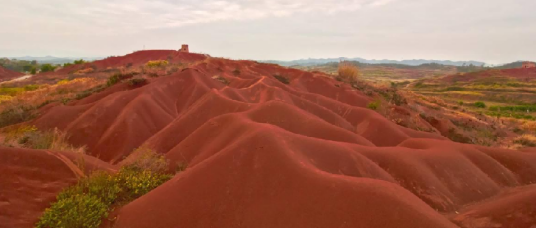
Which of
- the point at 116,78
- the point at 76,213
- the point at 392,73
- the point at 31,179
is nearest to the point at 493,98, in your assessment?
the point at 116,78

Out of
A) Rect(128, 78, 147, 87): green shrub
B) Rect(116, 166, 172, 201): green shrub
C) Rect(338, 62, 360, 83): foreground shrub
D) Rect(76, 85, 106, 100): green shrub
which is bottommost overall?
Rect(116, 166, 172, 201): green shrub

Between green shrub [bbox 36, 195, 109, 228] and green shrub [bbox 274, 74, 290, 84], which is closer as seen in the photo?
green shrub [bbox 36, 195, 109, 228]

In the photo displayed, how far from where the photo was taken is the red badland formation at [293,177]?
6375 millimetres

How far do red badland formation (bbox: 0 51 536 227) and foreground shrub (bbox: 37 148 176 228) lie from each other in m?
0.52

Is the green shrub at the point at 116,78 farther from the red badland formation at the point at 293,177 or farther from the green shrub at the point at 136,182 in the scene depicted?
the green shrub at the point at 136,182

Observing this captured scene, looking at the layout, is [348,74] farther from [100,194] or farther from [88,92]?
[100,194]

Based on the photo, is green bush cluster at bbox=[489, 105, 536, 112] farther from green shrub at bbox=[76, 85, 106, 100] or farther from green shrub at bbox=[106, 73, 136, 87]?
green shrub at bbox=[76, 85, 106, 100]

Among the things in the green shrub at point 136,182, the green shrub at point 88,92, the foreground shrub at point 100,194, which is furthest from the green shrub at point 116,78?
the green shrub at point 136,182

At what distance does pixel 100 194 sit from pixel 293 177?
16.3ft

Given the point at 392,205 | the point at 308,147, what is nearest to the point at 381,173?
the point at 308,147

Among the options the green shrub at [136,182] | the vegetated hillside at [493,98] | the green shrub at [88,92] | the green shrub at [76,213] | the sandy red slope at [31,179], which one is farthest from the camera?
the vegetated hillside at [493,98]

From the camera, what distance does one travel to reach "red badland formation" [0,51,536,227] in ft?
20.9

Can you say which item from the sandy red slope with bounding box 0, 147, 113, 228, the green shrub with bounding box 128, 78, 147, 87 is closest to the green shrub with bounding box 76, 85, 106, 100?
the green shrub with bounding box 128, 78, 147, 87

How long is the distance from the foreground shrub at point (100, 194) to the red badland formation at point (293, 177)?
52 centimetres
